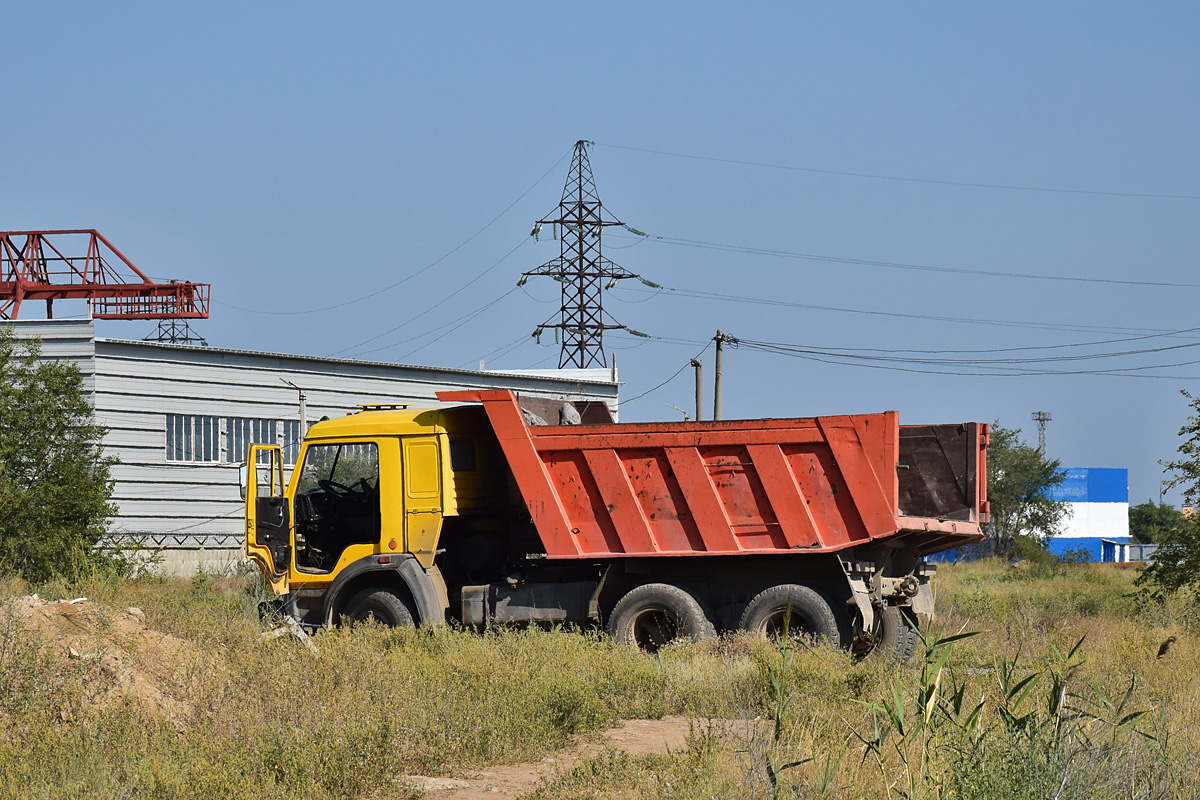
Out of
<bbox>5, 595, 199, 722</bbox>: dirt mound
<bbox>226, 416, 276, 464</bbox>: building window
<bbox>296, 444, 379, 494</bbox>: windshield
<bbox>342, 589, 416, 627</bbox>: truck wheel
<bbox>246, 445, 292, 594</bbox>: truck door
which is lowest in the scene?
<bbox>342, 589, 416, 627</bbox>: truck wheel

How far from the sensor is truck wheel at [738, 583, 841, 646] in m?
11.4

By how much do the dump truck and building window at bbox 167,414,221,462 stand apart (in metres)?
18.0

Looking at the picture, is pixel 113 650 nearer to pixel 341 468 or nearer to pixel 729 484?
pixel 341 468

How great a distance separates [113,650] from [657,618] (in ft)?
17.3

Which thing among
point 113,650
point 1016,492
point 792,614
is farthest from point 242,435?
point 1016,492

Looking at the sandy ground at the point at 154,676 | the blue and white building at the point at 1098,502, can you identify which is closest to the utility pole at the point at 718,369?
the sandy ground at the point at 154,676

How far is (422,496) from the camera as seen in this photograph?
42.1 ft

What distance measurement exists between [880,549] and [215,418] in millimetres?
23595

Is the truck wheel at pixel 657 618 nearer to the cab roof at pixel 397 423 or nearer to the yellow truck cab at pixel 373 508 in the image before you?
the yellow truck cab at pixel 373 508

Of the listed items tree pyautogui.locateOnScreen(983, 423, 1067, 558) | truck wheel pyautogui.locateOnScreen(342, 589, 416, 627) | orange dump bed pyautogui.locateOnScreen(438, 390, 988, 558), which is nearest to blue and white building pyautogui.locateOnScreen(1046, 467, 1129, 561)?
tree pyautogui.locateOnScreen(983, 423, 1067, 558)

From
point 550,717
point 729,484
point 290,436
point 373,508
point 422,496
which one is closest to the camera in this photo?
point 550,717

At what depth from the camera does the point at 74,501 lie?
2094cm

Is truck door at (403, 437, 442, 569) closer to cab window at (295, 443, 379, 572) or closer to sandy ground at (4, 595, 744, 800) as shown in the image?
cab window at (295, 443, 379, 572)

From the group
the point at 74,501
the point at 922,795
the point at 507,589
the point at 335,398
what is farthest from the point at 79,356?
the point at 922,795
